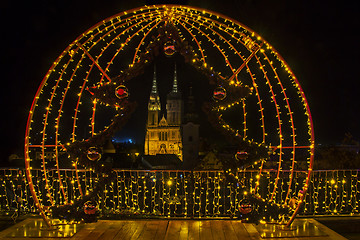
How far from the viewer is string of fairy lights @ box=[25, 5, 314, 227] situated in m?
5.98

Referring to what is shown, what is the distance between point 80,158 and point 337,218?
482 cm

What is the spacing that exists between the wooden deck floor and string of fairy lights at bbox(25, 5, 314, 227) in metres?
0.45

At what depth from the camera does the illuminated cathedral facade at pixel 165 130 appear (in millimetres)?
46406

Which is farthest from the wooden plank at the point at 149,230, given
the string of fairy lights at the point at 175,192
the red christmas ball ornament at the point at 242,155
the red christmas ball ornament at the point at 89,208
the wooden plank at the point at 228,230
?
the red christmas ball ornament at the point at 242,155

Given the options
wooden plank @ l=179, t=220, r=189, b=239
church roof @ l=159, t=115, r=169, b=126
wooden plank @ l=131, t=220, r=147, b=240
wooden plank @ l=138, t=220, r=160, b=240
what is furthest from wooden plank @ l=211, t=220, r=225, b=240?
church roof @ l=159, t=115, r=169, b=126

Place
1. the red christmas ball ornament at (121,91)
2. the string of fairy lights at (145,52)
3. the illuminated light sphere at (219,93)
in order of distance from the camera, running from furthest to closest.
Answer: the string of fairy lights at (145,52) → the red christmas ball ornament at (121,91) → the illuminated light sphere at (219,93)

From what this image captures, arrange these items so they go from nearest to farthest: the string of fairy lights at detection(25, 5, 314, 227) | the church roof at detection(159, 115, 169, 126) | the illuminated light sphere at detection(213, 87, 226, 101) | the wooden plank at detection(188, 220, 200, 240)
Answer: the wooden plank at detection(188, 220, 200, 240), the illuminated light sphere at detection(213, 87, 226, 101), the string of fairy lights at detection(25, 5, 314, 227), the church roof at detection(159, 115, 169, 126)

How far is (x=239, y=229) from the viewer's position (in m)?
5.90

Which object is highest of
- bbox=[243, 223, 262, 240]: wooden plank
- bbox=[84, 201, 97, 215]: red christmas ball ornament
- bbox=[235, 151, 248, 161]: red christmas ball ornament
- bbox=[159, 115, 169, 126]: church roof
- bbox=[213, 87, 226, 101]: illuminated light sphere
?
bbox=[159, 115, 169, 126]: church roof

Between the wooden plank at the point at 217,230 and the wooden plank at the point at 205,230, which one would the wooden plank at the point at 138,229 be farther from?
the wooden plank at the point at 217,230

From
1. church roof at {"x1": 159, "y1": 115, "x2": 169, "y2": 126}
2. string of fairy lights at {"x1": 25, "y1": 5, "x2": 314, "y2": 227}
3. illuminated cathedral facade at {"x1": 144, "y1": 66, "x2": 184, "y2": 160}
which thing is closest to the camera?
string of fairy lights at {"x1": 25, "y1": 5, "x2": 314, "y2": 227}

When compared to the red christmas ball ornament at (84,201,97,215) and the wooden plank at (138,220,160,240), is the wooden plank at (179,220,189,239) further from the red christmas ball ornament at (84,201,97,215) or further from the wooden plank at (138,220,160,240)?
the red christmas ball ornament at (84,201,97,215)

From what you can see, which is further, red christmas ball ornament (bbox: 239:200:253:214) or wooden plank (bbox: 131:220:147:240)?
red christmas ball ornament (bbox: 239:200:253:214)

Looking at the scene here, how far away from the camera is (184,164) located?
4409cm
